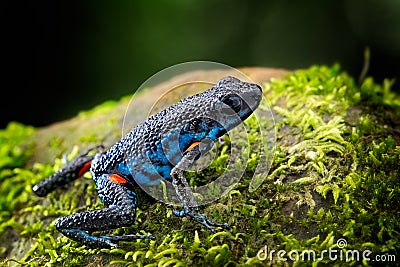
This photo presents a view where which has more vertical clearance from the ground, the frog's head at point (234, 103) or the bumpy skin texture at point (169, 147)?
the frog's head at point (234, 103)

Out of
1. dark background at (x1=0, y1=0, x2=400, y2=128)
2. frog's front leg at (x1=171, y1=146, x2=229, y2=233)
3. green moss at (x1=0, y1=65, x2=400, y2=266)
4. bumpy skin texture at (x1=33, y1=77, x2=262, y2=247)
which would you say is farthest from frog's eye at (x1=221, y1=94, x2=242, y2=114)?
dark background at (x1=0, y1=0, x2=400, y2=128)

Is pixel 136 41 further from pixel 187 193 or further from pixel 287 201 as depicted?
pixel 287 201

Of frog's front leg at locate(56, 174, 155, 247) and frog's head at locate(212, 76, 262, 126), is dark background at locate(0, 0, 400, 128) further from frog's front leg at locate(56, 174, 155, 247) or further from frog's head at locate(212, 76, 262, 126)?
frog's front leg at locate(56, 174, 155, 247)

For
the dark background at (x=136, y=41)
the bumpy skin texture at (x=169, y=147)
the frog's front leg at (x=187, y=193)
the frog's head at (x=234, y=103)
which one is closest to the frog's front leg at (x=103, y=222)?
the bumpy skin texture at (x=169, y=147)

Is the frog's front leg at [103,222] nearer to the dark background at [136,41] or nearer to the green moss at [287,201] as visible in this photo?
the green moss at [287,201]

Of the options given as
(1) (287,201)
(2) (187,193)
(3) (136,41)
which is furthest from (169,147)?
(3) (136,41)

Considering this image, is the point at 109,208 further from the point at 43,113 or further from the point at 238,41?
the point at 238,41

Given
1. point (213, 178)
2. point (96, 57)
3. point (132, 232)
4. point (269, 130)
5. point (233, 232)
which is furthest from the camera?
point (96, 57)

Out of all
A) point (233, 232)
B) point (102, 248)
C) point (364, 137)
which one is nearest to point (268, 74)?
point (364, 137)
